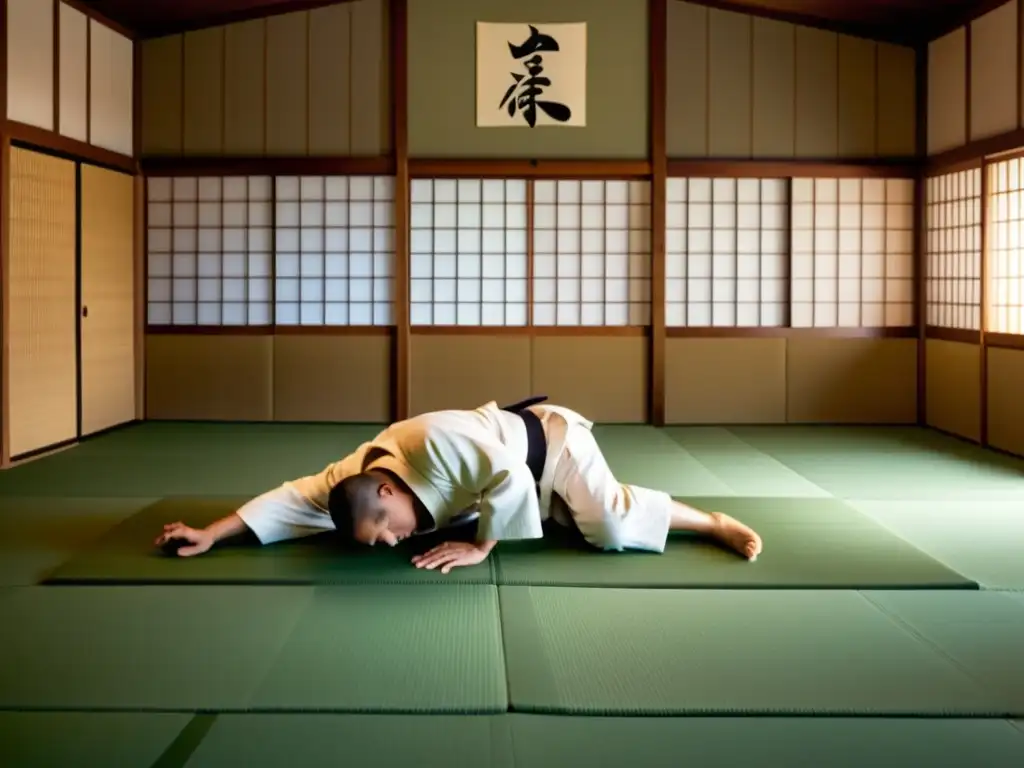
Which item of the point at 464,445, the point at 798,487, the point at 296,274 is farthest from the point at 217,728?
the point at 296,274

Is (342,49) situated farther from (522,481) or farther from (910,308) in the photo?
(522,481)

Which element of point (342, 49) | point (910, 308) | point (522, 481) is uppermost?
point (342, 49)

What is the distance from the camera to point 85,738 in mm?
2311

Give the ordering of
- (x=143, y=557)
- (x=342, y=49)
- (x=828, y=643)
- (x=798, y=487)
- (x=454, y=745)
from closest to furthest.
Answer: (x=454, y=745) < (x=828, y=643) < (x=143, y=557) < (x=798, y=487) < (x=342, y=49)

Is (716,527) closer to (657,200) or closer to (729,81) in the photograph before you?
(657,200)

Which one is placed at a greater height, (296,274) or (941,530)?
(296,274)

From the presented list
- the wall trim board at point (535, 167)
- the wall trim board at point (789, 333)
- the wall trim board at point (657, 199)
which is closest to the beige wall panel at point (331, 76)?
the wall trim board at point (535, 167)

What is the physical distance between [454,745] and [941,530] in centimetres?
279

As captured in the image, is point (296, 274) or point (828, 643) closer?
→ point (828, 643)

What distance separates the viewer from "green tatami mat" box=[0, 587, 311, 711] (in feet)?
8.36

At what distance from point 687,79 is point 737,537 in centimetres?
476

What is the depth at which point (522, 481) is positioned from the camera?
11.3 ft

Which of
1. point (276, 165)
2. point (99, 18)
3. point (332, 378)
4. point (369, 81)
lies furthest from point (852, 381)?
point (99, 18)

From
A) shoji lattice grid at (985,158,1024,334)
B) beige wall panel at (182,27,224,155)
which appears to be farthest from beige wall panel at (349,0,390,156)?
shoji lattice grid at (985,158,1024,334)
